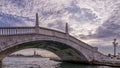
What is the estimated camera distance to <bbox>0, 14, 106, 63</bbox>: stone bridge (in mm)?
25641

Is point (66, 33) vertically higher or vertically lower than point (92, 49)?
higher

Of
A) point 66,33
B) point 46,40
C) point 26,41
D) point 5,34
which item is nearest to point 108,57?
point 66,33

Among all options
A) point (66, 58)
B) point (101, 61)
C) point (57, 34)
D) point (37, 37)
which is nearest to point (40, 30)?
point (37, 37)

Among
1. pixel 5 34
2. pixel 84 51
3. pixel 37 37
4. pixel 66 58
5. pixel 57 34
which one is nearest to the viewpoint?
pixel 5 34

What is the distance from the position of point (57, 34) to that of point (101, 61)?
26.3ft

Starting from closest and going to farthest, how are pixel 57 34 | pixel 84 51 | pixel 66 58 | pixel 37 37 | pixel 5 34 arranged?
1. pixel 5 34
2. pixel 37 37
3. pixel 57 34
4. pixel 84 51
5. pixel 66 58

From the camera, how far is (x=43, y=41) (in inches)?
1172

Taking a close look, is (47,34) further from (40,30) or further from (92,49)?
(92,49)

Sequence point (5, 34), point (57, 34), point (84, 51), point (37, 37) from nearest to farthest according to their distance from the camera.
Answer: point (5, 34), point (37, 37), point (57, 34), point (84, 51)

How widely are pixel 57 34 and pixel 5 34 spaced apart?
7.18m

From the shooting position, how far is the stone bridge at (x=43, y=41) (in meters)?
25.6

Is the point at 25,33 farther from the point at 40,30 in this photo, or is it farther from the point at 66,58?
the point at 66,58

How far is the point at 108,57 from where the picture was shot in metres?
36.3

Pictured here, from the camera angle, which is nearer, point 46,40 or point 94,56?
point 46,40
